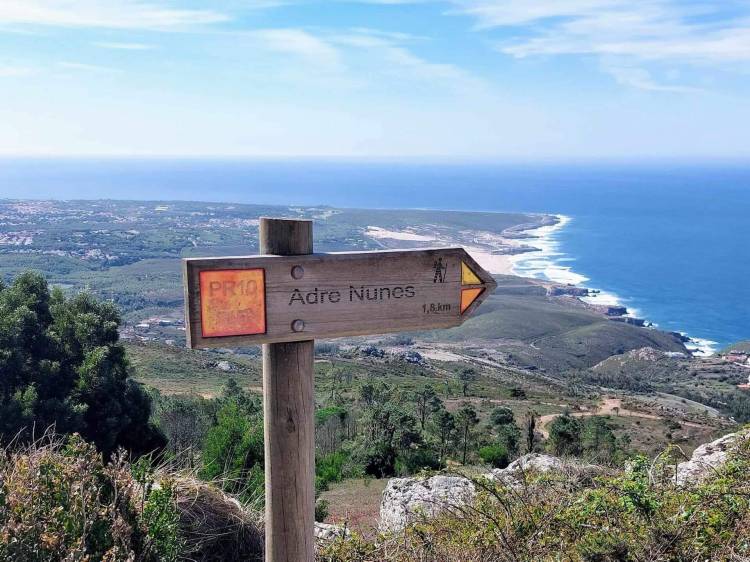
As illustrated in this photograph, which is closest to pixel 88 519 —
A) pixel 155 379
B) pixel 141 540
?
pixel 141 540

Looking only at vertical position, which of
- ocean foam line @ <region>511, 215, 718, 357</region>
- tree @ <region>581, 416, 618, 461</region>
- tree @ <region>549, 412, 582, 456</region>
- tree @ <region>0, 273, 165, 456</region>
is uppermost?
tree @ <region>0, 273, 165, 456</region>

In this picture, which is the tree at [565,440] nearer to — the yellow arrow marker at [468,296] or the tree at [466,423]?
the tree at [466,423]

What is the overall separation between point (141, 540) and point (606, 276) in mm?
108020

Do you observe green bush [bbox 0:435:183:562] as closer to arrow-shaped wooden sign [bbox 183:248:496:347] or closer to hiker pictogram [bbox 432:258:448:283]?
arrow-shaped wooden sign [bbox 183:248:496:347]

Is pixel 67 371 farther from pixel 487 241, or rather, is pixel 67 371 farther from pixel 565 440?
pixel 487 241

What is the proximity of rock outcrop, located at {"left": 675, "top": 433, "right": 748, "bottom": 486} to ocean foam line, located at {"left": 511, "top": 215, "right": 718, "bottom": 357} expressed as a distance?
2532 inches

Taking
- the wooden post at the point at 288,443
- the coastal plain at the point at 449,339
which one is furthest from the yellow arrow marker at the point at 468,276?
the coastal plain at the point at 449,339

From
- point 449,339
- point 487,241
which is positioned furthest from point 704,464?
point 487,241

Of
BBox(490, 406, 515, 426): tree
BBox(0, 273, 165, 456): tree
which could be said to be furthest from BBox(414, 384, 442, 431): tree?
BBox(0, 273, 165, 456): tree

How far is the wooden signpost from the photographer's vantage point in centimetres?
226

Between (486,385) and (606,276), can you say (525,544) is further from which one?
(606,276)

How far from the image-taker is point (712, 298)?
92125 millimetres

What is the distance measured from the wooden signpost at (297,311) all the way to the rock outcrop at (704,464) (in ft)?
8.23

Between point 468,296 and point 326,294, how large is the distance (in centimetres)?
62
